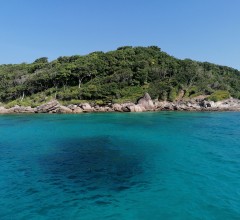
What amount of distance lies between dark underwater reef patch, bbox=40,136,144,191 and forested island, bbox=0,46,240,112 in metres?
46.0

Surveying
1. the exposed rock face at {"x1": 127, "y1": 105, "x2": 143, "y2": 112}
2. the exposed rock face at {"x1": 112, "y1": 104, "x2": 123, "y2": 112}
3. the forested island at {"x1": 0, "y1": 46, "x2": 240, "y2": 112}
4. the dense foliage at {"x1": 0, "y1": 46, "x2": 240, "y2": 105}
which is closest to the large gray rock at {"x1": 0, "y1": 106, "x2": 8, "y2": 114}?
the forested island at {"x1": 0, "y1": 46, "x2": 240, "y2": 112}

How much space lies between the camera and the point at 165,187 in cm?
1552

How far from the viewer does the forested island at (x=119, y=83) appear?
76.1 meters

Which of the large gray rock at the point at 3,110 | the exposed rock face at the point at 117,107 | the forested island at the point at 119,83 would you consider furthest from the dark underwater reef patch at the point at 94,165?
the large gray rock at the point at 3,110

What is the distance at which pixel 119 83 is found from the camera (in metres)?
81.2

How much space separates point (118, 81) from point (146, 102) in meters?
15.0

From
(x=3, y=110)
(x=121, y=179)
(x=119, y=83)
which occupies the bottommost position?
(x=121, y=179)

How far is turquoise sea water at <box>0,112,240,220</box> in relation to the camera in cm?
1262

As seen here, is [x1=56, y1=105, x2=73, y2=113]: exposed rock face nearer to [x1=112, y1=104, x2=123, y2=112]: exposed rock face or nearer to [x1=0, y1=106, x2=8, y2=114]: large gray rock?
[x1=112, y1=104, x2=123, y2=112]: exposed rock face

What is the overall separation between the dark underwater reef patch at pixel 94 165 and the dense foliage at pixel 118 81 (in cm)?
4910

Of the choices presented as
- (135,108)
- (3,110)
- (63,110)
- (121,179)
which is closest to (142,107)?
(135,108)

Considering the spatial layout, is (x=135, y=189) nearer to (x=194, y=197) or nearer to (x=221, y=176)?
(x=194, y=197)

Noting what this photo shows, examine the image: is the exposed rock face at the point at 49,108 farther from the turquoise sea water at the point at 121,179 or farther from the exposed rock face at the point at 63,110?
the turquoise sea water at the point at 121,179

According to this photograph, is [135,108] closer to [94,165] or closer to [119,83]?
[119,83]
